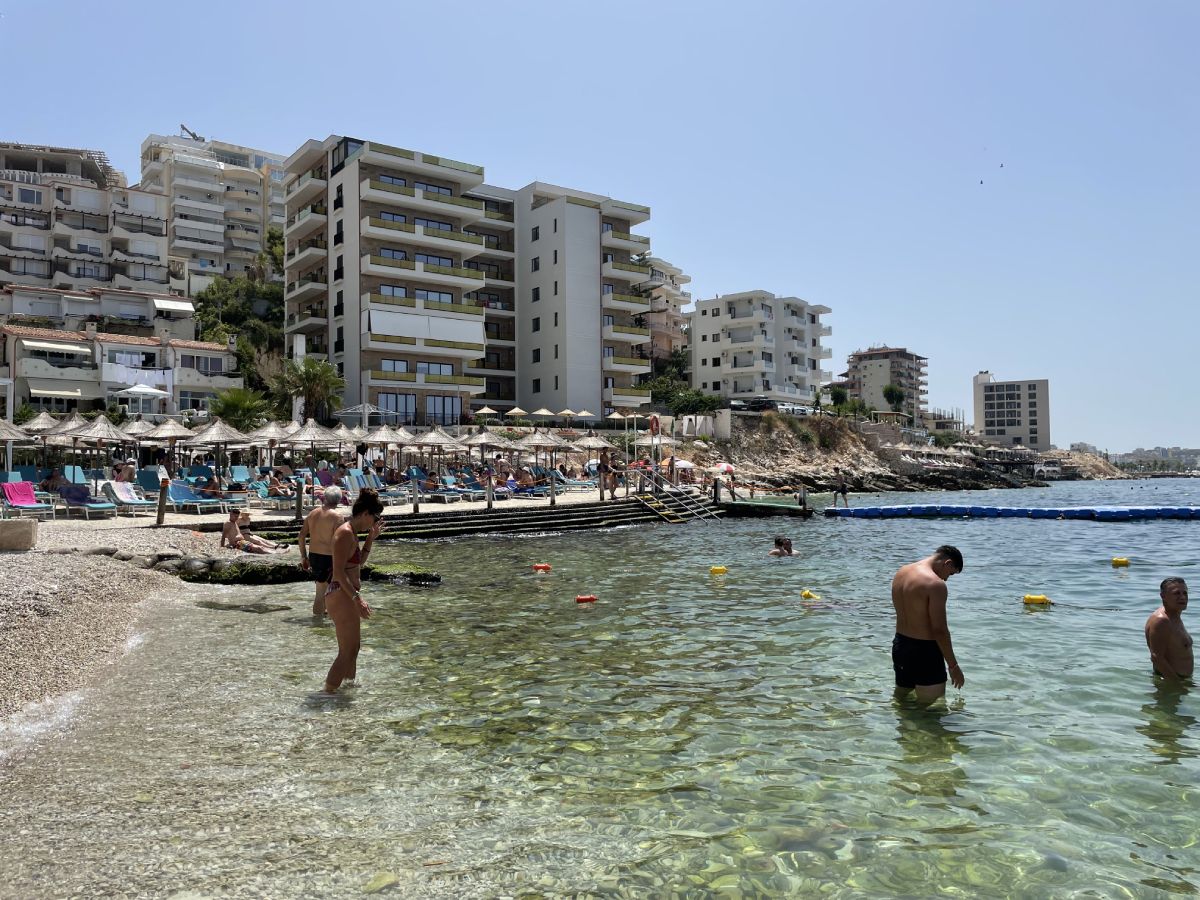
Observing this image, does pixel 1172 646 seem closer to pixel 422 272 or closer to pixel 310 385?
pixel 310 385

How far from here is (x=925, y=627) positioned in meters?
6.86

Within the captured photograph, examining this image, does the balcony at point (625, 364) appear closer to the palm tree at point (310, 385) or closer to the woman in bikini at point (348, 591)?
the palm tree at point (310, 385)

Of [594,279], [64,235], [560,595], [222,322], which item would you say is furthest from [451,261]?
[560,595]

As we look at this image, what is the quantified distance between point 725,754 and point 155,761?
424 cm

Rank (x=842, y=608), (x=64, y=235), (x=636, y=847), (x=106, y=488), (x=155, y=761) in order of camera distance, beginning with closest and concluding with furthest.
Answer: (x=636, y=847) < (x=155, y=761) < (x=842, y=608) < (x=106, y=488) < (x=64, y=235)

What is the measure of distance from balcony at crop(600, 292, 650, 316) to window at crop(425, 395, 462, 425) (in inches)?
571

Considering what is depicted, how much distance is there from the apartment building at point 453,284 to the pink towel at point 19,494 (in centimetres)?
2777

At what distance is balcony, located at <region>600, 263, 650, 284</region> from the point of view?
60.0 metres

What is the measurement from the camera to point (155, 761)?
5.81m

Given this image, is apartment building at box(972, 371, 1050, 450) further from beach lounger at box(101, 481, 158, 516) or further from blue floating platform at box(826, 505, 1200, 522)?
beach lounger at box(101, 481, 158, 516)

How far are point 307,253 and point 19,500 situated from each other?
37.0 meters

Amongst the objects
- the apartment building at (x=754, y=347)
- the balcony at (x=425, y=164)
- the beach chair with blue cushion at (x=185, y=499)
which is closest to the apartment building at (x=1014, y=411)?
the apartment building at (x=754, y=347)

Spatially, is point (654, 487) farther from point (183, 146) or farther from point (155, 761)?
point (183, 146)

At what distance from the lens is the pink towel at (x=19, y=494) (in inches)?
753
